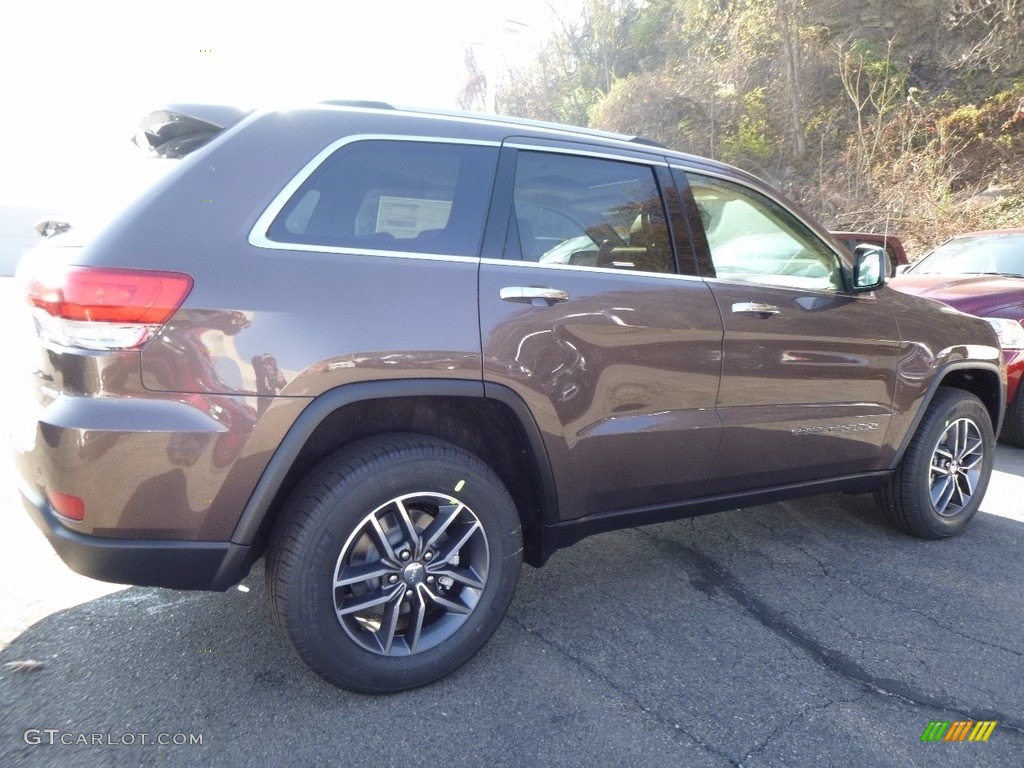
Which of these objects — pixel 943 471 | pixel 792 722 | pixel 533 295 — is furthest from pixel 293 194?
pixel 943 471

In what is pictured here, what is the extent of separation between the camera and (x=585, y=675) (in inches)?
A: 106

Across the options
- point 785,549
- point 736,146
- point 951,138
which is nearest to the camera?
point 785,549

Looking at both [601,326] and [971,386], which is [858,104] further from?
[601,326]

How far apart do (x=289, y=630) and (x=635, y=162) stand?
2130mm

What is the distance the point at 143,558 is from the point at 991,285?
21.2 feet

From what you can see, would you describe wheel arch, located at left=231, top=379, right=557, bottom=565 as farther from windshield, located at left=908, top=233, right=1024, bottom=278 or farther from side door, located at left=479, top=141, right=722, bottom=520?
windshield, located at left=908, top=233, right=1024, bottom=278

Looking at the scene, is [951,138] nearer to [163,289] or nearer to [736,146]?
[736,146]

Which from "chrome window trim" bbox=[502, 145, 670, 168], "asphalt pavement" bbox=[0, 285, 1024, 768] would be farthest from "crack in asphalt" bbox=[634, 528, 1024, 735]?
"chrome window trim" bbox=[502, 145, 670, 168]

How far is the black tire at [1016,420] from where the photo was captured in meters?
5.95

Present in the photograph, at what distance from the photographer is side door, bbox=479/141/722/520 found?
2.62 metres

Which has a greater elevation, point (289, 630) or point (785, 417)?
point (785, 417)

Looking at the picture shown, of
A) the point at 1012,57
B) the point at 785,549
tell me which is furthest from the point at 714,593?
the point at 1012,57

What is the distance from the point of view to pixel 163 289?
212 cm

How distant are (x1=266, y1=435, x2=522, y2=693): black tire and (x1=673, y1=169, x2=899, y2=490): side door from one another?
1.13m
